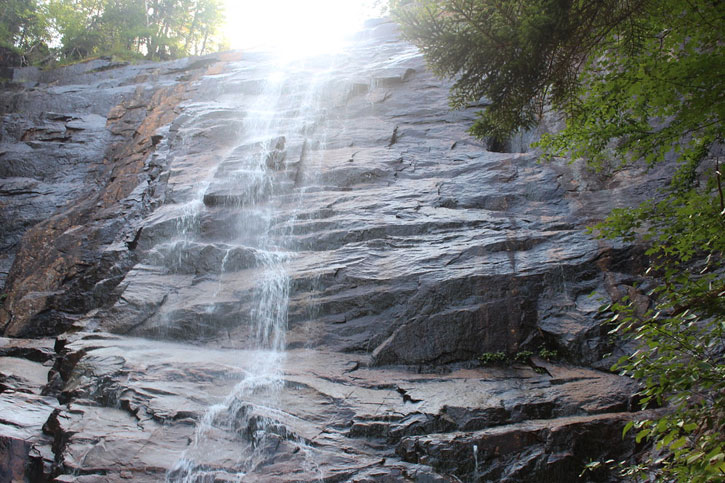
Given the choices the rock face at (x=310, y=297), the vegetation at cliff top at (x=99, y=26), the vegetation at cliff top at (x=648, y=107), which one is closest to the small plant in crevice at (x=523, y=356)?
the rock face at (x=310, y=297)

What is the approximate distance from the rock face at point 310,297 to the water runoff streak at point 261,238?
0.04 m

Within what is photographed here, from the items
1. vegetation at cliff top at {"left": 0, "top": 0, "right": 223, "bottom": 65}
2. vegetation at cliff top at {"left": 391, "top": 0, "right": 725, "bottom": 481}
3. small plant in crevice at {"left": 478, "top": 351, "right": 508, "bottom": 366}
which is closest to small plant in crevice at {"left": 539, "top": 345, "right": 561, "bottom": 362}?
small plant in crevice at {"left": 478, "top": 351, "right": 508, "bottom": 366}

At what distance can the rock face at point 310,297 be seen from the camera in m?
6.27

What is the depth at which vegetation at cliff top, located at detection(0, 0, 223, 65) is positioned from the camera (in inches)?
827

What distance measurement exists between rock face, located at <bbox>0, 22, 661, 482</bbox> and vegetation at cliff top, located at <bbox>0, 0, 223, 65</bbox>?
27.3 ft

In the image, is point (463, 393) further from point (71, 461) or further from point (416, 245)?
point (71, 461)

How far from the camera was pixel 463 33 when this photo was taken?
546 centimetres

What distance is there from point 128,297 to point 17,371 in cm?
207

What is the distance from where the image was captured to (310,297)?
910cm

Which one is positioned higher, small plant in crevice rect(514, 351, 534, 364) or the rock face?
the rock face

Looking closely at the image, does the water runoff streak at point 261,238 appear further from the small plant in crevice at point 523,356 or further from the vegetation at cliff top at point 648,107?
the vegetation at cliff top at point 648,107

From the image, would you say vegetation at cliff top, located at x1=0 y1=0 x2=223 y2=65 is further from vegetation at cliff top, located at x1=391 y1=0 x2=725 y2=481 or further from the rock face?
vegetation at cliff top, located at x1=391 y1=0 x2=725 y2=481

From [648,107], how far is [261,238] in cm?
762

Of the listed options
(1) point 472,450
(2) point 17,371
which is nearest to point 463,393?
(1) point 472,450
